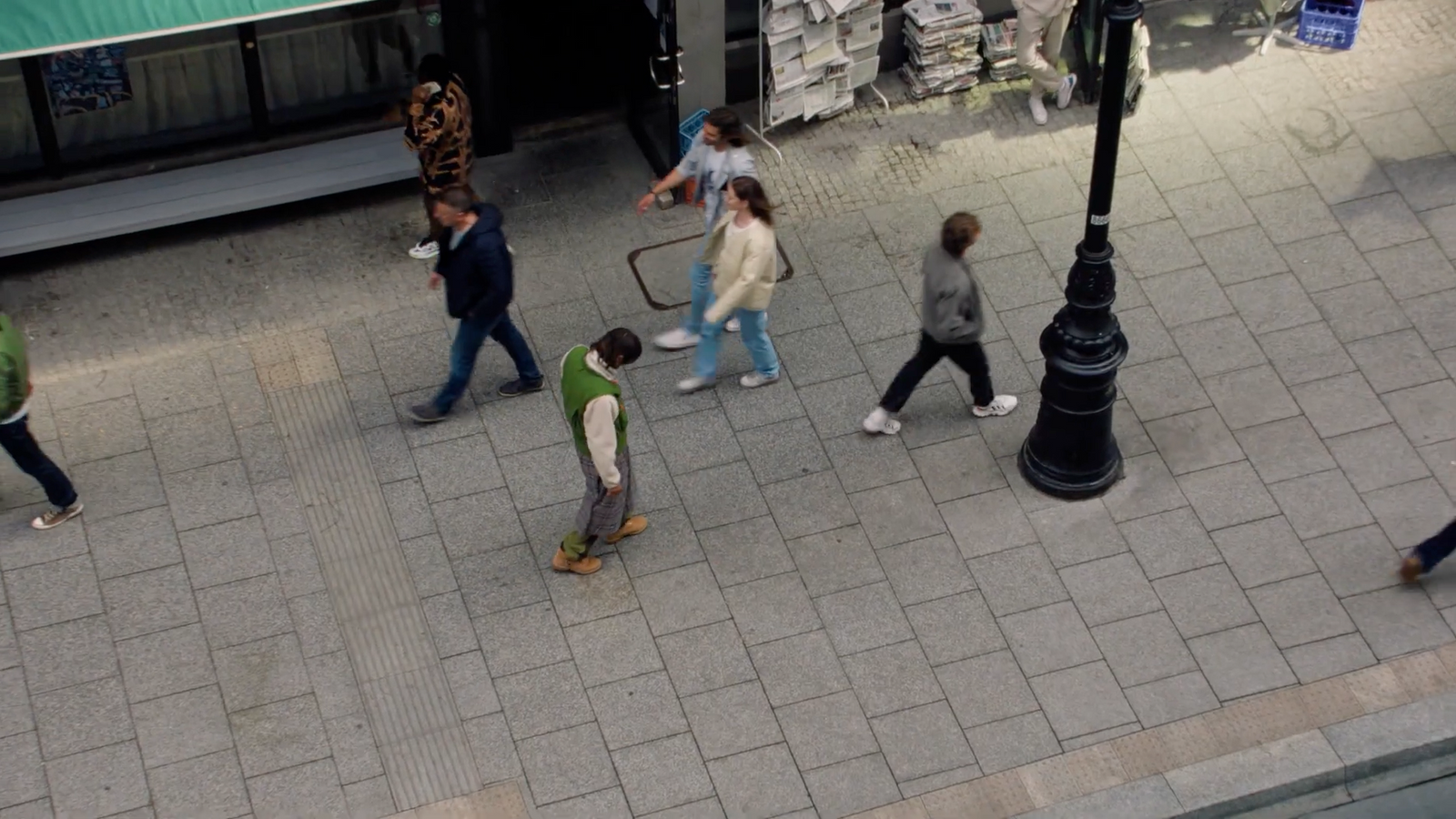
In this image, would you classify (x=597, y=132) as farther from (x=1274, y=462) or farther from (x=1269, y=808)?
(x=1269, y=808)

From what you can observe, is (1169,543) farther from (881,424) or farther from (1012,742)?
(881,424)

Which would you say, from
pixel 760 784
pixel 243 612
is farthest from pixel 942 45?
pixel 243 612

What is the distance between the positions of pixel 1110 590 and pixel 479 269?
3.81 meters

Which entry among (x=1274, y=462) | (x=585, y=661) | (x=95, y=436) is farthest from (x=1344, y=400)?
(x=95, y=436)

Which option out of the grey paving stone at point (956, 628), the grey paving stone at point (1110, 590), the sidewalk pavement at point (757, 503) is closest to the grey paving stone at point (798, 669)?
the sidewalk pavement at point (757, 503)

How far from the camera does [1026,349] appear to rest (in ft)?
38.6

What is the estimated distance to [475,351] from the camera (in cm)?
1105

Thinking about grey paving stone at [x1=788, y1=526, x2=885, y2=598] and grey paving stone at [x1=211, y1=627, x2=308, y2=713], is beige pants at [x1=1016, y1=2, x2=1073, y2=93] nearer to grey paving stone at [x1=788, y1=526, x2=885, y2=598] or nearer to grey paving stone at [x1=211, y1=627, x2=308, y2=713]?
grey paving stone at [x1=788, y1=526, x2=885, y2=598]

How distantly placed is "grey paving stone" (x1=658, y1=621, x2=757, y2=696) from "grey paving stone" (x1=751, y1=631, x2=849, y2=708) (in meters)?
0.03

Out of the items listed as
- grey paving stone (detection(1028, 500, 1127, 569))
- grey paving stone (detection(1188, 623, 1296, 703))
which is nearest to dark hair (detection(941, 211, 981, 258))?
grey paving stone (detection(1028, 500, 1127, 569))

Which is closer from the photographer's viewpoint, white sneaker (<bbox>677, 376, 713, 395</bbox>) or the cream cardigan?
the cream cardigan

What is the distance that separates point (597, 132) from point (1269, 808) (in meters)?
6.61

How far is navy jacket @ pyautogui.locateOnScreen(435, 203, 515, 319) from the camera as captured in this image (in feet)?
34.5

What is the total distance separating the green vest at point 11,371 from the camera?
32.7 ft
